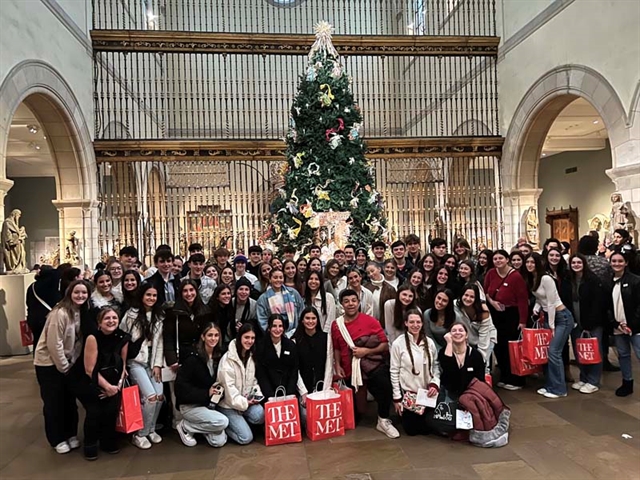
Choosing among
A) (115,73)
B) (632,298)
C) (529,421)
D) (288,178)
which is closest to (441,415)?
(529,421)

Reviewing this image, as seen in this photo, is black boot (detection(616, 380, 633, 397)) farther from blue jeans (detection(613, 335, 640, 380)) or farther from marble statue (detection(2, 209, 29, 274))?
marble statue (detection(2, 209, 29, 274))

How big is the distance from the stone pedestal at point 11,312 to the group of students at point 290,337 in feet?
9.46

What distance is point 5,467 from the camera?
10.1 ft

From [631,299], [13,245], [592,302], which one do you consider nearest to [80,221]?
[13,245]

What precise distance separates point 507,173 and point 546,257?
6.94 metres

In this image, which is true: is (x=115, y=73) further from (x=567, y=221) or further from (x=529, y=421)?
(x=567, y=221)

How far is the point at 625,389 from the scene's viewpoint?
158 inches

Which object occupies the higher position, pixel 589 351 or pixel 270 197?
pixel 270 197

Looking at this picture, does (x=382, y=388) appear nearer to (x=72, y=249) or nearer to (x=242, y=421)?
(x=242, y=421)

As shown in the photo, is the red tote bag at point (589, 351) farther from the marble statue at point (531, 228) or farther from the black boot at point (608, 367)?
the marble statue at point (531, 228)

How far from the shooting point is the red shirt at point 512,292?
4.25 m

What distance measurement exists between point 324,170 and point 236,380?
5090 mm

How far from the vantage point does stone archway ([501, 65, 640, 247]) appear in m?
7.15

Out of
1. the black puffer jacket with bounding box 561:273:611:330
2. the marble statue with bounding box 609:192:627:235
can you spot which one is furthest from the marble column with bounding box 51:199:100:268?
the marble statue with bounding box 609:192:627:235
